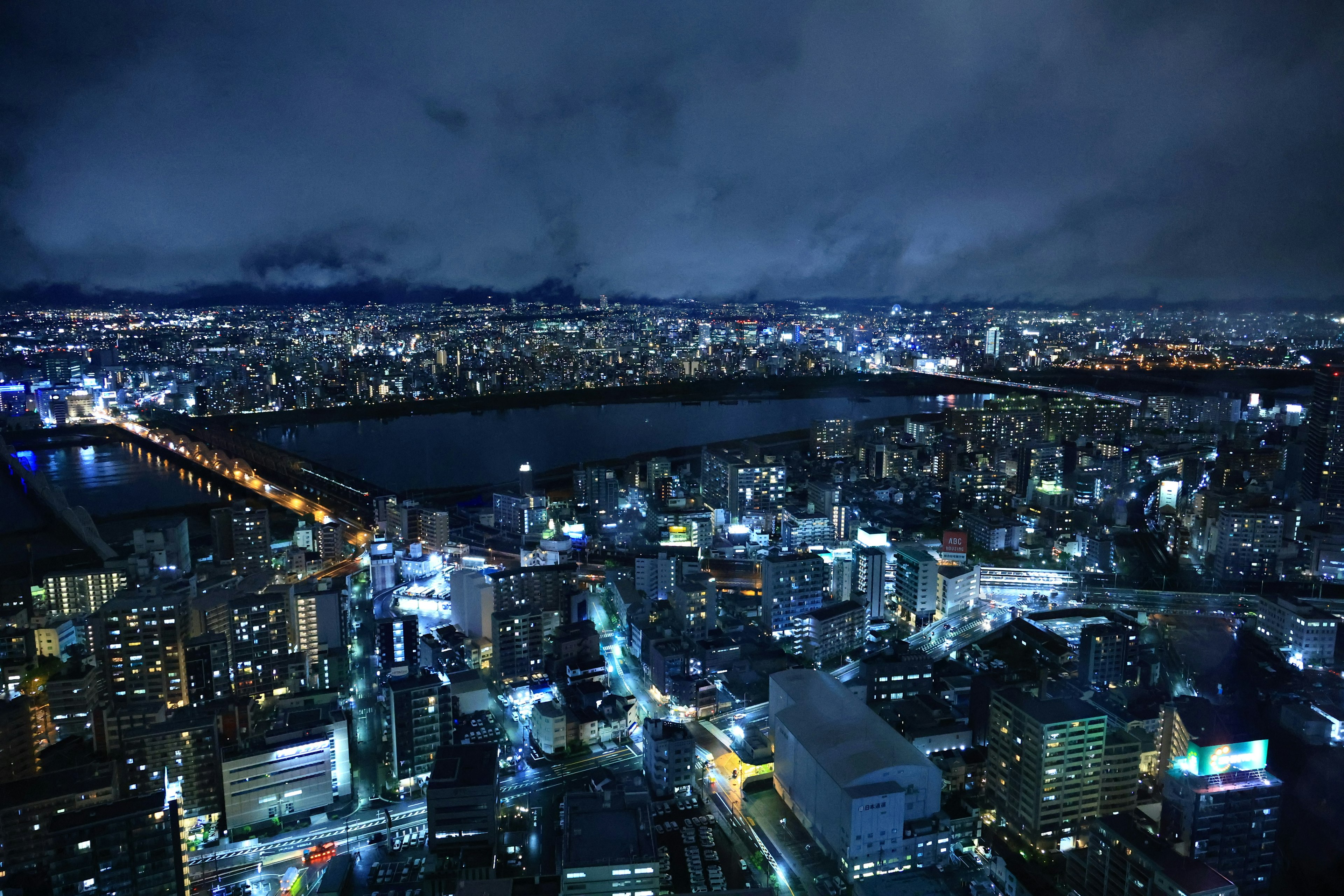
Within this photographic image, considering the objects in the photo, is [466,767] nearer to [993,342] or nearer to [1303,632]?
[1303,632]

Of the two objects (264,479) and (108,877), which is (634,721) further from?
(264,479)

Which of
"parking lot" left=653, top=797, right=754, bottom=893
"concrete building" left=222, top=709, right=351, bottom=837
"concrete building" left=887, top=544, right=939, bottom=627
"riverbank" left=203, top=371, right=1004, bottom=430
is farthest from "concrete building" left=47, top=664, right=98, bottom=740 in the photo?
"riverbank" left=203, top=371, right=1004, bottom=430

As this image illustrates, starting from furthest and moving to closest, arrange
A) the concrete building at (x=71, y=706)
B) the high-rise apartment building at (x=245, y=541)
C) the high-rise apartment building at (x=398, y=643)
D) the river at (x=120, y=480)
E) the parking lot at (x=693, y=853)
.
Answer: the river at (x=120, y=480)
the high-rise apartment building at (x=245, y=541)
the high-rise apartment building at (x=398, y=643)
the concrete building at (x=71, y=706)
the parking lot at (x=693, y=853)

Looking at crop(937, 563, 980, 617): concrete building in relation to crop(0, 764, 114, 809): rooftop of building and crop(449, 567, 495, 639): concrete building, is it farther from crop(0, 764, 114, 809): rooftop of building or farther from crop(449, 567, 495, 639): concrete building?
crop(0, 764, 114, 809): rooftop of building

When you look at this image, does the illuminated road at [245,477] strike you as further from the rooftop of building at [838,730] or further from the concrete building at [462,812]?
the rooftop of building at [838,730]

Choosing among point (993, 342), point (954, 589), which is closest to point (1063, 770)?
point (954, 589)

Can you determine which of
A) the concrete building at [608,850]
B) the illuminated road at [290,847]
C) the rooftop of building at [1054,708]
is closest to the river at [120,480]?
the illuminated road at [290,847]
